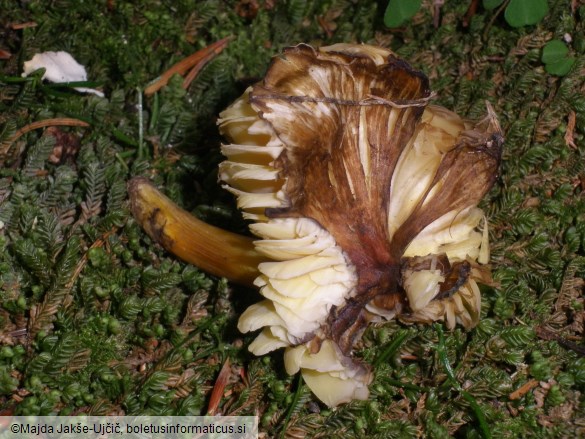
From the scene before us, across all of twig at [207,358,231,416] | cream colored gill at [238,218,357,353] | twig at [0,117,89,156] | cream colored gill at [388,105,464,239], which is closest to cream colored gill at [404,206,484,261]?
cream colored gill at [388,105,464,239]

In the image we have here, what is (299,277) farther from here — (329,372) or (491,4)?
(491,4)

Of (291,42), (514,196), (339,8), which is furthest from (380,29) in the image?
(514,196)

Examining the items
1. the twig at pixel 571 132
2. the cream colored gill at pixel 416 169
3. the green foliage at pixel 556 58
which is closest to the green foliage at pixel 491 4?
the green foliage at pixel 556 58

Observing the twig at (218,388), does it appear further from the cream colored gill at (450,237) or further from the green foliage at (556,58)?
the green foliage at (556,58)

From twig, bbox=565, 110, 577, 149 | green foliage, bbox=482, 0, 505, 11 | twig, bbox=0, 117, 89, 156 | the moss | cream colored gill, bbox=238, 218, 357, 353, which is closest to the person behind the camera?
cream colored gill, bbox=238, 218, 357, 353

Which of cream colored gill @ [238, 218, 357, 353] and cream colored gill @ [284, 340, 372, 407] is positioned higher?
cream colored gill @ [238, 218, 357, 353]

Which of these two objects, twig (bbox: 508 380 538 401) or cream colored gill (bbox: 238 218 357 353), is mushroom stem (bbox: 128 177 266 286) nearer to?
cream colored gill (bbox: 238 218 357 353)
